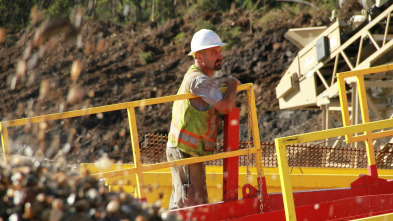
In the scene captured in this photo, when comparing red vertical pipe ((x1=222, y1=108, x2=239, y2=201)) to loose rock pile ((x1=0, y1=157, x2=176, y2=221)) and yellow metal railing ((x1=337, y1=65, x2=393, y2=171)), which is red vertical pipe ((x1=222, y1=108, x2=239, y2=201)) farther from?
loose rock pile ((x1=0, y1=157, x2=176, y2=221))

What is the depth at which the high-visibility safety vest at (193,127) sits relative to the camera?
4.90m

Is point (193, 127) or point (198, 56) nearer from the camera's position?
point (193, 127)

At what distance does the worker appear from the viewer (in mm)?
4891

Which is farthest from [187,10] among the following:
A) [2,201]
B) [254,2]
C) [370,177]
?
[2,201]

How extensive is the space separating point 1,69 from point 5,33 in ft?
10.3

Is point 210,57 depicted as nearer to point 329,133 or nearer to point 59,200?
point 329,133

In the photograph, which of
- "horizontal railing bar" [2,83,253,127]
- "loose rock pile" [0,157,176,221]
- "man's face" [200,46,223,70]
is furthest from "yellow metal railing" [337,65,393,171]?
"loose rock pile" [0,157,176,221]

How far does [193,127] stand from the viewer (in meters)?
4.90

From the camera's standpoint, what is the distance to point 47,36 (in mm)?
37469

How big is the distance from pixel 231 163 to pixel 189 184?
0.42 meters

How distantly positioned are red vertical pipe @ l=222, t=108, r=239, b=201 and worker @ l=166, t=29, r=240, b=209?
0.45 ft

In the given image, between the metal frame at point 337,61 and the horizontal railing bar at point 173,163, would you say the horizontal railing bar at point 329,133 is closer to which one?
the horizontal railing bar at point 173,163

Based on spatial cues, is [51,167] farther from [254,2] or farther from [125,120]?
[254,2]

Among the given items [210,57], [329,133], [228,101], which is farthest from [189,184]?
[329,133]
